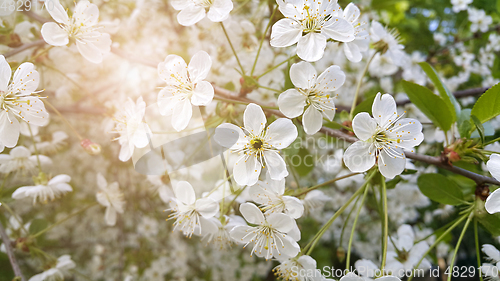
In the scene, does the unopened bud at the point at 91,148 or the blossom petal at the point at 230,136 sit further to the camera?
the unopened bud at the point at 91,148

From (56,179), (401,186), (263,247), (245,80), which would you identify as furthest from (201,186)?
(401,186)

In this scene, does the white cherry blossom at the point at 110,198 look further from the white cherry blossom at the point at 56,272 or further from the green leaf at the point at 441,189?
the green leaf at the point at 441,189

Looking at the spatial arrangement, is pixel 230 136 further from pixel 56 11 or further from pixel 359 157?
pixel 56 11

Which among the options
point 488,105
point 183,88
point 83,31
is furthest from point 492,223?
point 83,31

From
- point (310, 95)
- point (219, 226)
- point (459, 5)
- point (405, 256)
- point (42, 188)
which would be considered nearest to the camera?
point (310, 95)

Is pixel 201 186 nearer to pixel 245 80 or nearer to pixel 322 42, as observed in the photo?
pixel 245 80

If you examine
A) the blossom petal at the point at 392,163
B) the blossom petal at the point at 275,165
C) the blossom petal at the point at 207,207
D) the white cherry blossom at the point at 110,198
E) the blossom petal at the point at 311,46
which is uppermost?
the blossom petal at the point at 311,46

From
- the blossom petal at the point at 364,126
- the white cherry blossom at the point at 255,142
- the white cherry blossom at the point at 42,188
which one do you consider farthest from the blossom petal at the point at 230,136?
the white cherry blossom at the point at 42,188
